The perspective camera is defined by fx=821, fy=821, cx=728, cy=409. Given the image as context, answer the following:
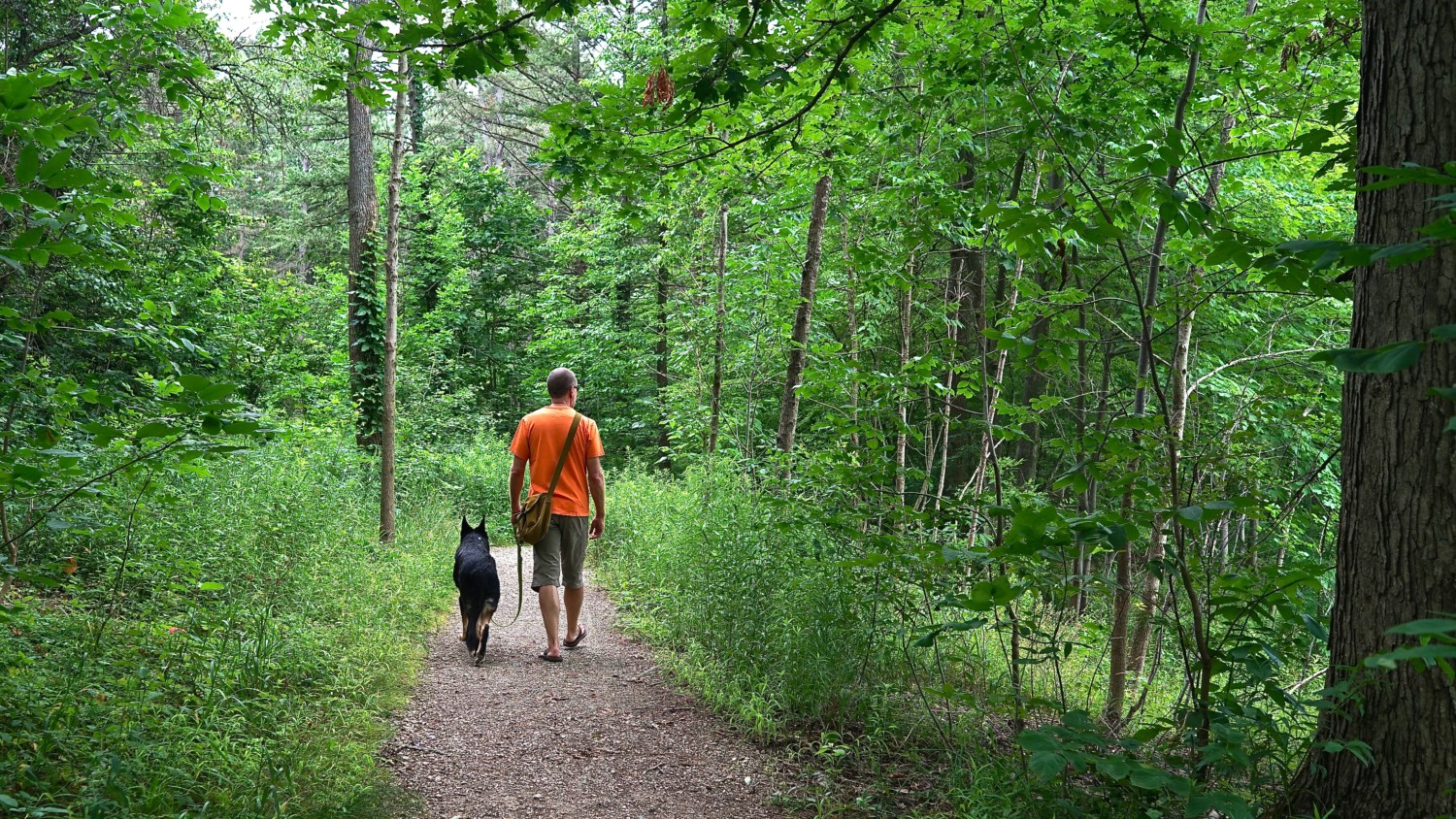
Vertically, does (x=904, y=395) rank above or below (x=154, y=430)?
above

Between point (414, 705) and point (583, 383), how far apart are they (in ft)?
59.3

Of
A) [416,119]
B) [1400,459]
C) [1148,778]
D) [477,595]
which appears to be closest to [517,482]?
[477,595]

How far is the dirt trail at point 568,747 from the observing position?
13.6 feet

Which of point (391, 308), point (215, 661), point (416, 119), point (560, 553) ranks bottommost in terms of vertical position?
point (215, 661)

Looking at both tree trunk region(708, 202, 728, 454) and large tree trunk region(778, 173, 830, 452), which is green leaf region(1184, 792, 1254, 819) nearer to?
large tree trunk region(778, 173, 830, 452)

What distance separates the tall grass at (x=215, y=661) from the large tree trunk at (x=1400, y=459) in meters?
3.88

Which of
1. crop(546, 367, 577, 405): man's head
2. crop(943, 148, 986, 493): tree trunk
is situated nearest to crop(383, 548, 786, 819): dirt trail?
crop(546, 367, 577, 405): man's head

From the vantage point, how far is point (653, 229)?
2028cm

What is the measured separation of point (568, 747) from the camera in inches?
192

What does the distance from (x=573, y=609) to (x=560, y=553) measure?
1.90 feet

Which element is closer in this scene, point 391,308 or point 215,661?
point 215,661

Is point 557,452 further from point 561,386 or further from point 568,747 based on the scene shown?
point 568,747

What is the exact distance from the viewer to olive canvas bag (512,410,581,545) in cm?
636

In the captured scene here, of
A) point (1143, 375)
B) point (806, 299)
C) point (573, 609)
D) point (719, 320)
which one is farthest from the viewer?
point (719, 320)
